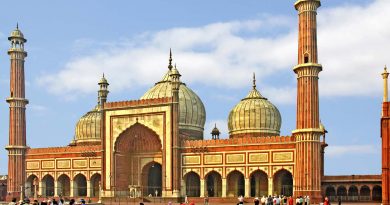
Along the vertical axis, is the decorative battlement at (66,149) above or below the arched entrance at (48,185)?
above

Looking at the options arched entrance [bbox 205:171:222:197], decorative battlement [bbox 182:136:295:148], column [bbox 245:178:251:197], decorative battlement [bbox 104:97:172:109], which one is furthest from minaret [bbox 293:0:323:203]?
decorative battlement [bbox 104:97:172:109]

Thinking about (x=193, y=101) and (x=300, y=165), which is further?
(x=193, y=101)

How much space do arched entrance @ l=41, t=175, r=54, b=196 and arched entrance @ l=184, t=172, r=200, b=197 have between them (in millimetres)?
15254

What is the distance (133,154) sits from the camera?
51.1 meters

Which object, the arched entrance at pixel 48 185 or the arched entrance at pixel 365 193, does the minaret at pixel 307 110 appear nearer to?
the arched entrance at pixel 365 193

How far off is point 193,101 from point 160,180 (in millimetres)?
8227

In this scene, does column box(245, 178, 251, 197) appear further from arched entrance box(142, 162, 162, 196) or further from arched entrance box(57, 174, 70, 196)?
arched entrance box(57, 174, 70, 196)

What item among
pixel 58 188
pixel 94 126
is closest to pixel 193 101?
pixel 94 126

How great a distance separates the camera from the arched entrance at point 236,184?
152 ft

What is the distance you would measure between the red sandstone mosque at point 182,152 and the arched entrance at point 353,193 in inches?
3.0

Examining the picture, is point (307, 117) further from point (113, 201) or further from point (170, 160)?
point (113, 201)

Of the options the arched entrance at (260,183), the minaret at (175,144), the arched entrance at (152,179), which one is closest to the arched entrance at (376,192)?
the arched entrance at (260,183)

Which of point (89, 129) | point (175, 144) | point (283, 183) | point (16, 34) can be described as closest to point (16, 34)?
point (16, 34)

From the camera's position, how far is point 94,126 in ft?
193
